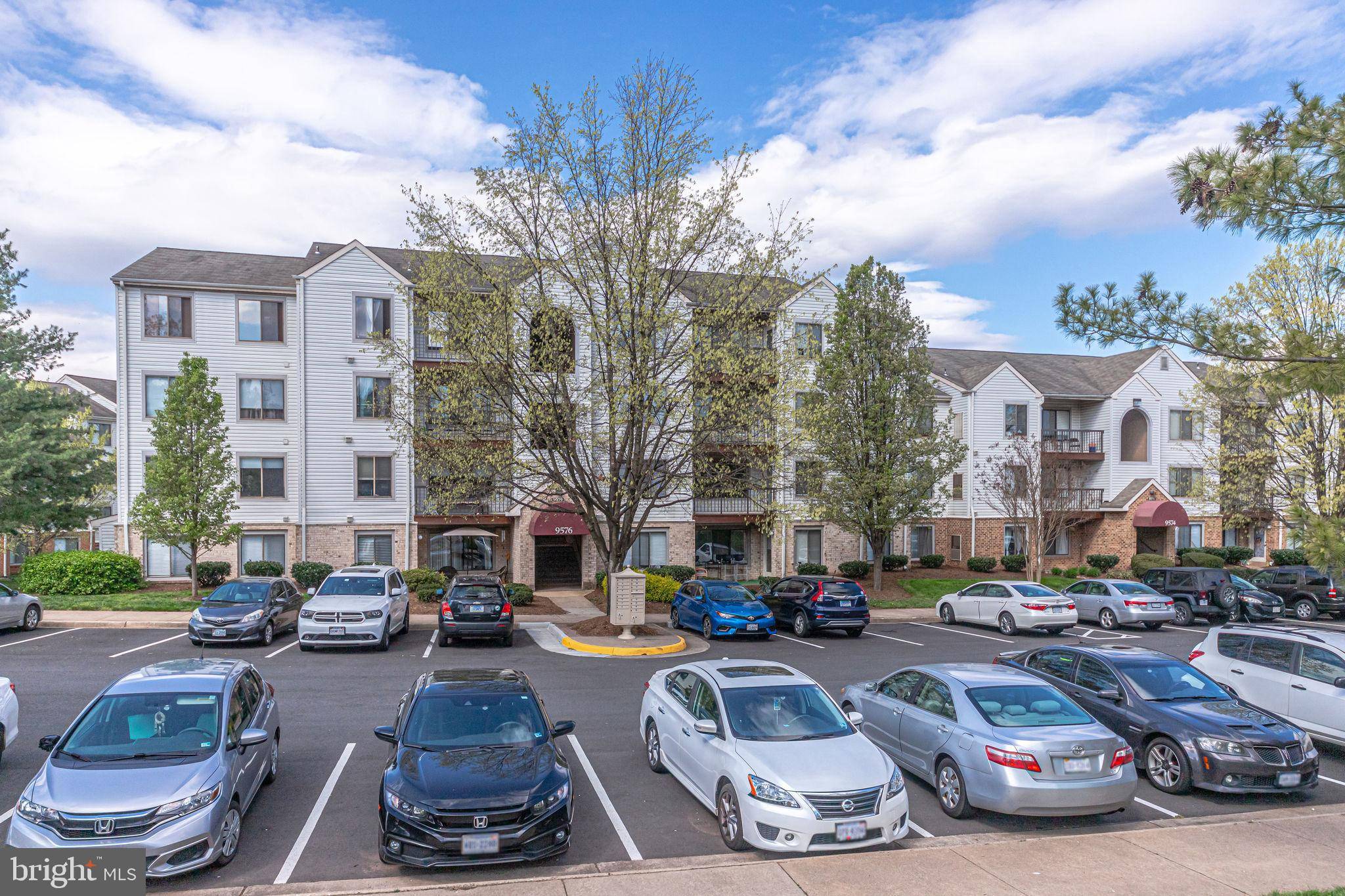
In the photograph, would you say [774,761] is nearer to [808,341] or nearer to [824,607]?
[824,607]

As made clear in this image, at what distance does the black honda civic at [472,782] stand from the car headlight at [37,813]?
253cm

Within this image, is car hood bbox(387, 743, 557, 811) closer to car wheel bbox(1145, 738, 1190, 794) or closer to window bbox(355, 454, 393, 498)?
car wheel bbox(1145, 738, 1190, 794)

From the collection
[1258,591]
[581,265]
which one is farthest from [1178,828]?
[1258,591]

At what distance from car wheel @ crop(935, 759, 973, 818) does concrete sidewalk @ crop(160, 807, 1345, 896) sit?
41 cm

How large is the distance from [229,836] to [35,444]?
2750 centimetres

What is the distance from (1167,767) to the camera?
33.2ft

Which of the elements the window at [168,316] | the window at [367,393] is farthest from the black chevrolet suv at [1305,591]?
the window at [168,316]

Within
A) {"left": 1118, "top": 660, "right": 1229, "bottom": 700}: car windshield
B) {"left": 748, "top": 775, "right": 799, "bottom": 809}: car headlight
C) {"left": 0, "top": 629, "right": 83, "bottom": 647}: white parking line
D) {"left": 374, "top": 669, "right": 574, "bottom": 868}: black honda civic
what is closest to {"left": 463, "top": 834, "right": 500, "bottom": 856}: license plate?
{"left": 374, "top": 669, "right": 574, "bottom": 868}: black honda civic

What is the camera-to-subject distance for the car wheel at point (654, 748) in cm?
1026

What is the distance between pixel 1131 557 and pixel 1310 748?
1293 inches

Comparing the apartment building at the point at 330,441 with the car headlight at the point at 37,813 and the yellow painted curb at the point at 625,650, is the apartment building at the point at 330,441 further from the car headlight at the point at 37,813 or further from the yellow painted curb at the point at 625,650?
the car headlight at the point at 37,813

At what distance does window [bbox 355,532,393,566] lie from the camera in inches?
1249

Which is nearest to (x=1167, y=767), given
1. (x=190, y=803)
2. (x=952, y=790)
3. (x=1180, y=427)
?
(x=952, y=790)

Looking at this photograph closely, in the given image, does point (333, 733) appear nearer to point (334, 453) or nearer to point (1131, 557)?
point (334, 453)
